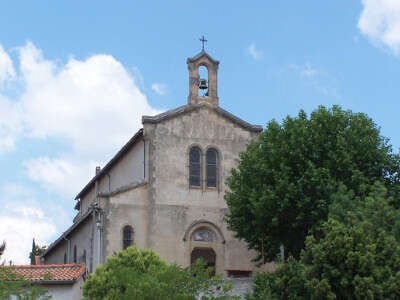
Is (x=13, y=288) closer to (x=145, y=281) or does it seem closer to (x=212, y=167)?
(x=145, y=281)

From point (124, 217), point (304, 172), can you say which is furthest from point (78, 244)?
point (304, 172)

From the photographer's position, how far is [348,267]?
31.1m

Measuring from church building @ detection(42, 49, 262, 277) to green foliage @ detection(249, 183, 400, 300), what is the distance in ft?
47.6

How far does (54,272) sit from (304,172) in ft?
42.5

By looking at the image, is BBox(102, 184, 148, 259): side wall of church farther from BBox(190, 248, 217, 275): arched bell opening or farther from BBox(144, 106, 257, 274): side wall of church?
BBox(190, 248, 217, 275): arched bell opening

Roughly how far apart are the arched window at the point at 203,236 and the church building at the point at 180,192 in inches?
2.3

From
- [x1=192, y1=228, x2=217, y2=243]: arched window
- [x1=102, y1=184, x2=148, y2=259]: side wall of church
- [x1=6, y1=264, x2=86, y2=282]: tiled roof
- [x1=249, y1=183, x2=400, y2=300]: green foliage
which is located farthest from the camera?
[x1=192, y1=228, x2=217, y2=243]: arched window

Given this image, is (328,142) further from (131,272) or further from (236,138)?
(131,272)

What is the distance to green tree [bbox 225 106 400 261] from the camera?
41.2 metres

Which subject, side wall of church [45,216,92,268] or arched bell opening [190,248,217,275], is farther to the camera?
side wall of church [45,216,92,268]

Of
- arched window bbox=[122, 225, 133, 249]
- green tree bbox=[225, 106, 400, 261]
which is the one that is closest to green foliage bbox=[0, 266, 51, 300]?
green tree bbox=[225, 106, 400, 261]

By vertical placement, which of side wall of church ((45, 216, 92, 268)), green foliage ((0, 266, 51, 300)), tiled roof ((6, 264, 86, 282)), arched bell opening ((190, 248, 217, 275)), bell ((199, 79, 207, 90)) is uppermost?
bell ((199, 79, 207, 90))

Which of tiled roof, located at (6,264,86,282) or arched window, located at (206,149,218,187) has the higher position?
arched window, located at (206,149,218,187)

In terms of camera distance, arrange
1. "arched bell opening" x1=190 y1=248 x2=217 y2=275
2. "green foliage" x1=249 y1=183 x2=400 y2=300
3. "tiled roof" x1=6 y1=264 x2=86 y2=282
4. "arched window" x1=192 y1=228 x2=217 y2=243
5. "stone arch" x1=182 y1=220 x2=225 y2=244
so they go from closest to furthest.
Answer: "green foliage" x1=249 y1=183 x2=400 y2=300 → "tiled roof" x1=6 y1=264 x2=86 y2=282 → "stone arch" x1=182 y1=220 x2=225 y2=244 → "arched bell opening" x1=190 y1=248 x2=217 y2=275 → "arched window" x1=192 y1=228 x2=217 y2=243
